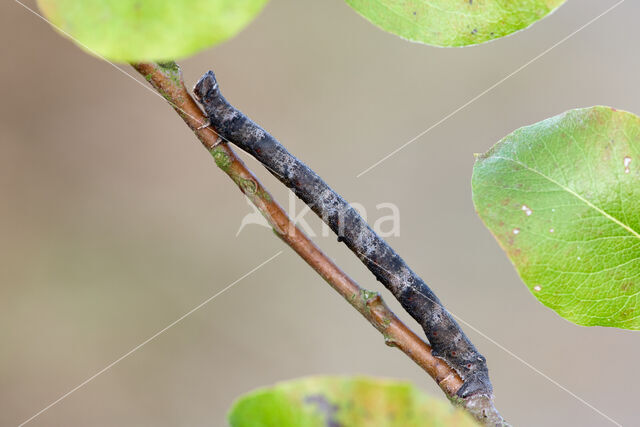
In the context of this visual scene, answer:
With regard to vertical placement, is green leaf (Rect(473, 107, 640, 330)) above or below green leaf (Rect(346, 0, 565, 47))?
below

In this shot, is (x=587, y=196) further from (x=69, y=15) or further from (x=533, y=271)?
(x=69, y=15)

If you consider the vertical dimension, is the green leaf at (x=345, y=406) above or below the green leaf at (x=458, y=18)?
below
